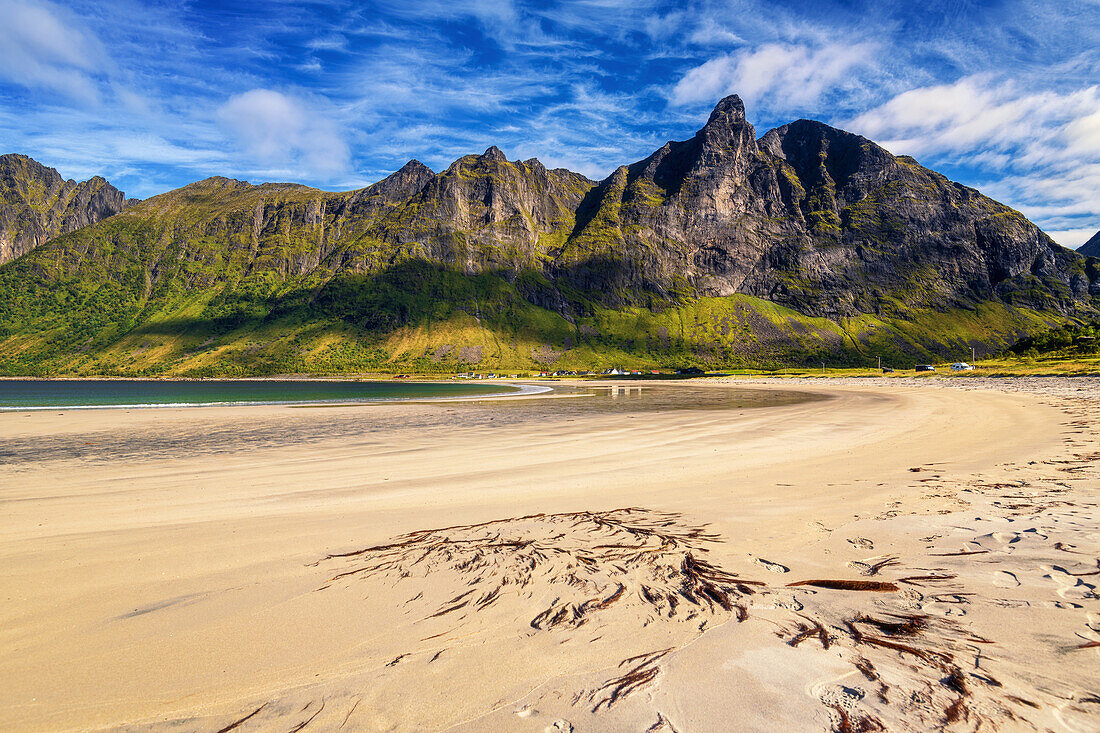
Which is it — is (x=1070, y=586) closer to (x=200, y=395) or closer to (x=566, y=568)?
(x=566, y=568)

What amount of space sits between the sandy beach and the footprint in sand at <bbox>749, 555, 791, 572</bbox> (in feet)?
0.11

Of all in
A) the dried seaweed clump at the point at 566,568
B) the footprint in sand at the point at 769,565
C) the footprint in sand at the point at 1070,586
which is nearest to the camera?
the footprint in sand at the point at 1070,586

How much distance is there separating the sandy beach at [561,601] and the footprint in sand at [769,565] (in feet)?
0.11

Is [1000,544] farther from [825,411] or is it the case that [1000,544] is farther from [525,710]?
[825,411]

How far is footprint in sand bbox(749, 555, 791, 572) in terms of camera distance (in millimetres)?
5539

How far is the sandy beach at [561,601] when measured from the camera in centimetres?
325

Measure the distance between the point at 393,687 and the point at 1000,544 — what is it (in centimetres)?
742

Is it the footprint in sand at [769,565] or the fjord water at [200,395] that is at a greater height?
the footprint in sand at [769,565]

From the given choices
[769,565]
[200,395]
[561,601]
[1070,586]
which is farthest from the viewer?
[200,395]

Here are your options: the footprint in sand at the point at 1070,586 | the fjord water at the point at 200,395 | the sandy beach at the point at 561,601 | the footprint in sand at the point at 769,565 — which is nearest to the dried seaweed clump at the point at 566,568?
the sandy beach at the point at 561,601

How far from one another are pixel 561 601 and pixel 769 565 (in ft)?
8.74

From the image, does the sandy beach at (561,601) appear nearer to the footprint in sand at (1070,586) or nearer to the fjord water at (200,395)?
the footprint in sand at (1070,586)

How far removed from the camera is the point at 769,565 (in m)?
5.69

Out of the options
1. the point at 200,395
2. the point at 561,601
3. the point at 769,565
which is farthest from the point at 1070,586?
the point at 200,395
